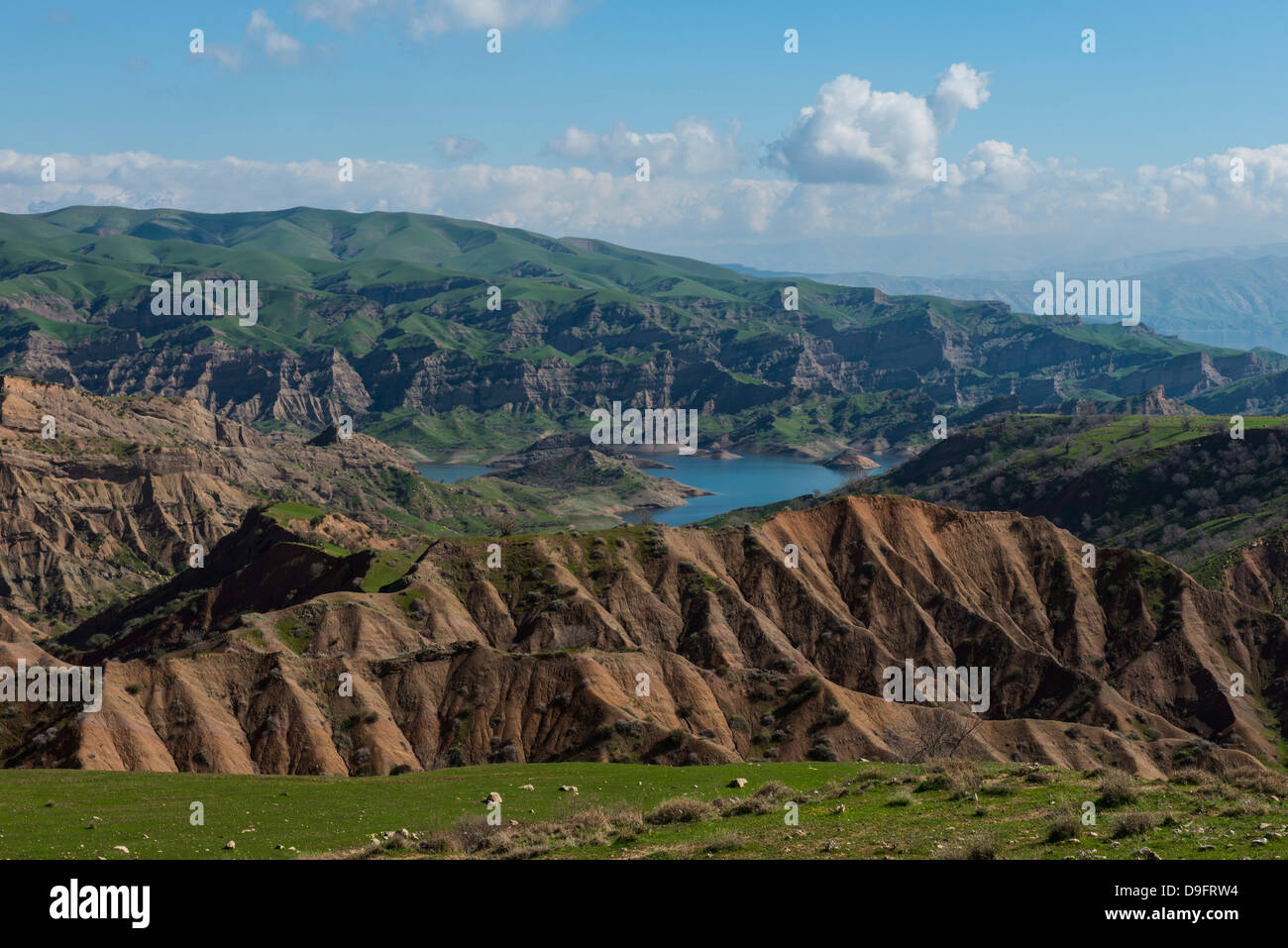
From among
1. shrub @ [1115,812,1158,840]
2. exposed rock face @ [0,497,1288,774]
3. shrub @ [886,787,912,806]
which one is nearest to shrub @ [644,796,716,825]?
shrub @ [886,787,912,806]

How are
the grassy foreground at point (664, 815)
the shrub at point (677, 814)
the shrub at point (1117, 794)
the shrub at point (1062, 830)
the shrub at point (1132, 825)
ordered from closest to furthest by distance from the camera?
the shrub at point (1132, 825)
the shrub at point (1062, 830)
the grassy foreground at point (664, 815)
the shrub at point (1117, 794)
the shrub at point (677, 814)

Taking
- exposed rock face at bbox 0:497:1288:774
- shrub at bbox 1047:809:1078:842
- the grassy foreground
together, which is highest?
shrub at bbox 1047:809:1078:842

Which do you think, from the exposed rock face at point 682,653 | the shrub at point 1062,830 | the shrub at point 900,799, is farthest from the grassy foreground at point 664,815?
the exposed rock face at point 682,653

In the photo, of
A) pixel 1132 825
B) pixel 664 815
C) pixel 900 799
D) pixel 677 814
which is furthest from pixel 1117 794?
pixel 664 815

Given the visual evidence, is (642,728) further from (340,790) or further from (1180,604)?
(1180,604)

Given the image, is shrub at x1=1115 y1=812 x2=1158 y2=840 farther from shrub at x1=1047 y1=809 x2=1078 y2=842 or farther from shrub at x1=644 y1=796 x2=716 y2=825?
shrub at x1=644 y1=796 x2=716 y2=825

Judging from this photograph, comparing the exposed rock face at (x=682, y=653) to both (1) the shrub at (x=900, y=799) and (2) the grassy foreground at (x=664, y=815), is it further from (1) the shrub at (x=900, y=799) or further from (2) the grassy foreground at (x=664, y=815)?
(1) the shrub at (x=900, y=799)
